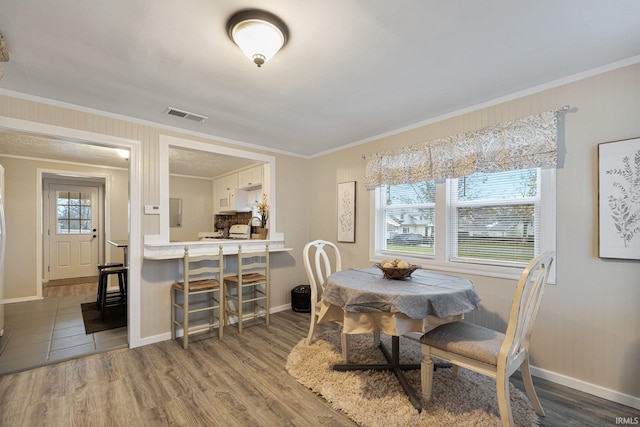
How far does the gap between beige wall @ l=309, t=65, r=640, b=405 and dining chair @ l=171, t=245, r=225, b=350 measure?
2.81 metres

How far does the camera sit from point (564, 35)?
173 centimetres

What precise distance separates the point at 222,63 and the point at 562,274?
296 cm

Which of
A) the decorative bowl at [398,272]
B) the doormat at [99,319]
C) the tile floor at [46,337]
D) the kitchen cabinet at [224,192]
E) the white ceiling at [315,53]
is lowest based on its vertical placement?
the doormat at [99,319]

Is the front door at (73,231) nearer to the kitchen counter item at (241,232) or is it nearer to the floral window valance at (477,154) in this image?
the kitchen counter item at (241,232)

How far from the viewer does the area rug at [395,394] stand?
1827 mm

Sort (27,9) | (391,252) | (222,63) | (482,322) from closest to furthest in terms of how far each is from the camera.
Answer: (27,9) → (222,63) → (482,322) → (391,252)


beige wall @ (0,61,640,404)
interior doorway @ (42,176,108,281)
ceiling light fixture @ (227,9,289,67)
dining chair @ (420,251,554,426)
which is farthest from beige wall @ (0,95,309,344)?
interior doorway @ (42,176,108,281)

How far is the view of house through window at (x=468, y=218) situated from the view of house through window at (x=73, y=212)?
6.40 meters

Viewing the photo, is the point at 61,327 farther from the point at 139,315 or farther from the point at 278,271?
the point at 278,271

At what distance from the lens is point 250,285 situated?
3.64 meters

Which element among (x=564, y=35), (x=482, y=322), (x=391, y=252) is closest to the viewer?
(x=564, y=35)

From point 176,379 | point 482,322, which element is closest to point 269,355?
point 176,379

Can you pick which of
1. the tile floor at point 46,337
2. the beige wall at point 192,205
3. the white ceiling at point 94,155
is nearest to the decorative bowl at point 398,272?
the white ceiling at point 94,155

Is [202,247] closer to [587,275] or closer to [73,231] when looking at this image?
[587,275]
